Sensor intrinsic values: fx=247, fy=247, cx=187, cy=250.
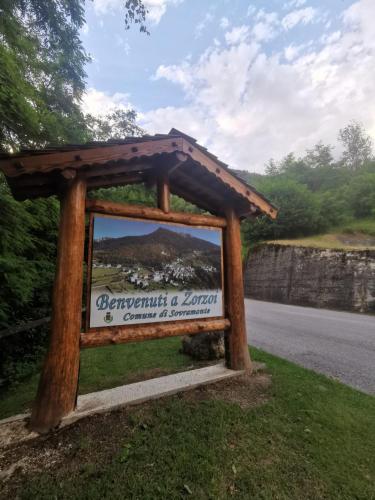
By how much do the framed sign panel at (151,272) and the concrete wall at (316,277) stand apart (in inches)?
464

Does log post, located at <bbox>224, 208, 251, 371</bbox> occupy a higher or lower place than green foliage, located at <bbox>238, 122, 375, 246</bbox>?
lower

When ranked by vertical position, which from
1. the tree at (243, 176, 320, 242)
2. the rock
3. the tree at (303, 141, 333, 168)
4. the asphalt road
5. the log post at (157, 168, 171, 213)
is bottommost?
the asphalt road

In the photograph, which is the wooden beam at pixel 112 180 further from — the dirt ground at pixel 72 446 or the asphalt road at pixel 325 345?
the asphalt road at pixel 325 345

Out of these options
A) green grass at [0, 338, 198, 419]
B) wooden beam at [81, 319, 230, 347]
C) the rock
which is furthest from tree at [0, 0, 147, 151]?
the rock

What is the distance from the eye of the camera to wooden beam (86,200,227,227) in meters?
3.03

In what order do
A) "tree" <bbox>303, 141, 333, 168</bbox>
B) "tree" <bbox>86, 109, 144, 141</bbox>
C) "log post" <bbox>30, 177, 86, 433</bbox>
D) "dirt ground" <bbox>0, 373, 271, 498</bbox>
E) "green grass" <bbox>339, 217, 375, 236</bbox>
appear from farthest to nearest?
1. "tree" <bbox>303, 141, 333, 168</bbox>
2. "green grass" <bbox>339, 217, 375, 236</bbox>
3. "tree" <bbox>86, 109, 144, 141</bbox>
4. "log post" <bbox>30, 177, 86, 433</bbox>
5. "dirt ground" <bbox>0, 373, 271, 498</bbox>

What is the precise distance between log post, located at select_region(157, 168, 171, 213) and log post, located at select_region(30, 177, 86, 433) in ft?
3.40

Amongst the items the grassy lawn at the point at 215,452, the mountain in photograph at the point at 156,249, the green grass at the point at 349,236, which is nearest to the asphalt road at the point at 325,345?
the grassy lawn at the point at 215,452

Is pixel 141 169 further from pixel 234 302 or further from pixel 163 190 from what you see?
pixel 234 302

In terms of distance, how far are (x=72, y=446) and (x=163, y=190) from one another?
9.98 feet

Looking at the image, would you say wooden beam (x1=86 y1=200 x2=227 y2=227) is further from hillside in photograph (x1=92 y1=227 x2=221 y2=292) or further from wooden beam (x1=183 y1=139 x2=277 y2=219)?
wooden beam (x1=183 y1=139 x2=277 y2=219)

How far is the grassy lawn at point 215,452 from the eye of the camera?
190 cm

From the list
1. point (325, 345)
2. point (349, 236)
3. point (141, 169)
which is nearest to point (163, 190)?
point (141, 169)

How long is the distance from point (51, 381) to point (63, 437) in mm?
527
